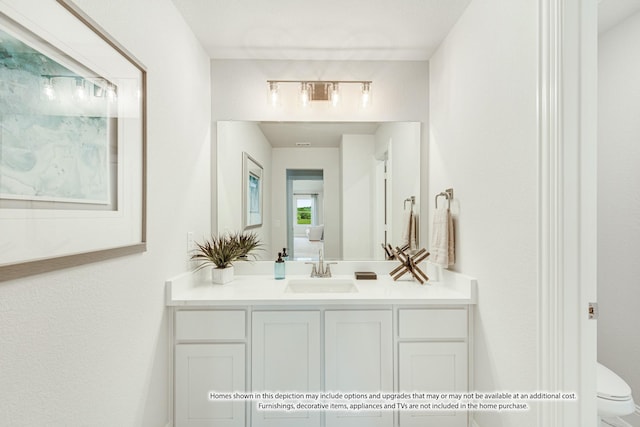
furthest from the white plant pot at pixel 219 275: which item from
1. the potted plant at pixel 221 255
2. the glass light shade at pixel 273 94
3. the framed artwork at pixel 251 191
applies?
the glass light shade at pixel 273 94

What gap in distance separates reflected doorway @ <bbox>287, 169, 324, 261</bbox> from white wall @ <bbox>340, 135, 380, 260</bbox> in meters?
0.18

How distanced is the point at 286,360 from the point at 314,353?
156mm

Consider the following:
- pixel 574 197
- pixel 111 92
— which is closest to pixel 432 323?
pixel 574 197

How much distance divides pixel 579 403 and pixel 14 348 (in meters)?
1.77

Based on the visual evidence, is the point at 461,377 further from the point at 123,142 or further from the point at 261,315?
the point at 123,142

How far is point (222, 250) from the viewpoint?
206 centimetres

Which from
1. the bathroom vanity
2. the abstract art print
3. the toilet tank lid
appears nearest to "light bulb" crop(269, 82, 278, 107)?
the abstract art print

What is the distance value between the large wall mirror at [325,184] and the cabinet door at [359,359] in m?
0.72

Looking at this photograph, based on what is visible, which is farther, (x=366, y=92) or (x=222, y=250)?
(x=366, y=92)

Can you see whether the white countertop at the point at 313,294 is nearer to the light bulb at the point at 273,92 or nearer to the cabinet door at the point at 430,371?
the cabinet door at the point at 430,371

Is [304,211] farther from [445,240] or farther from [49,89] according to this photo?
[49,89]

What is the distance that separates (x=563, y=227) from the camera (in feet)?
3.63

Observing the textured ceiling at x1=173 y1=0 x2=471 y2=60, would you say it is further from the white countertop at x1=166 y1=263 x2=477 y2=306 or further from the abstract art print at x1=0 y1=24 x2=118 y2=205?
the white countertop at x1=166 y1=263 x2=477 y2=306

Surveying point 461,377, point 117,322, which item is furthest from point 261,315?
point 461,377
